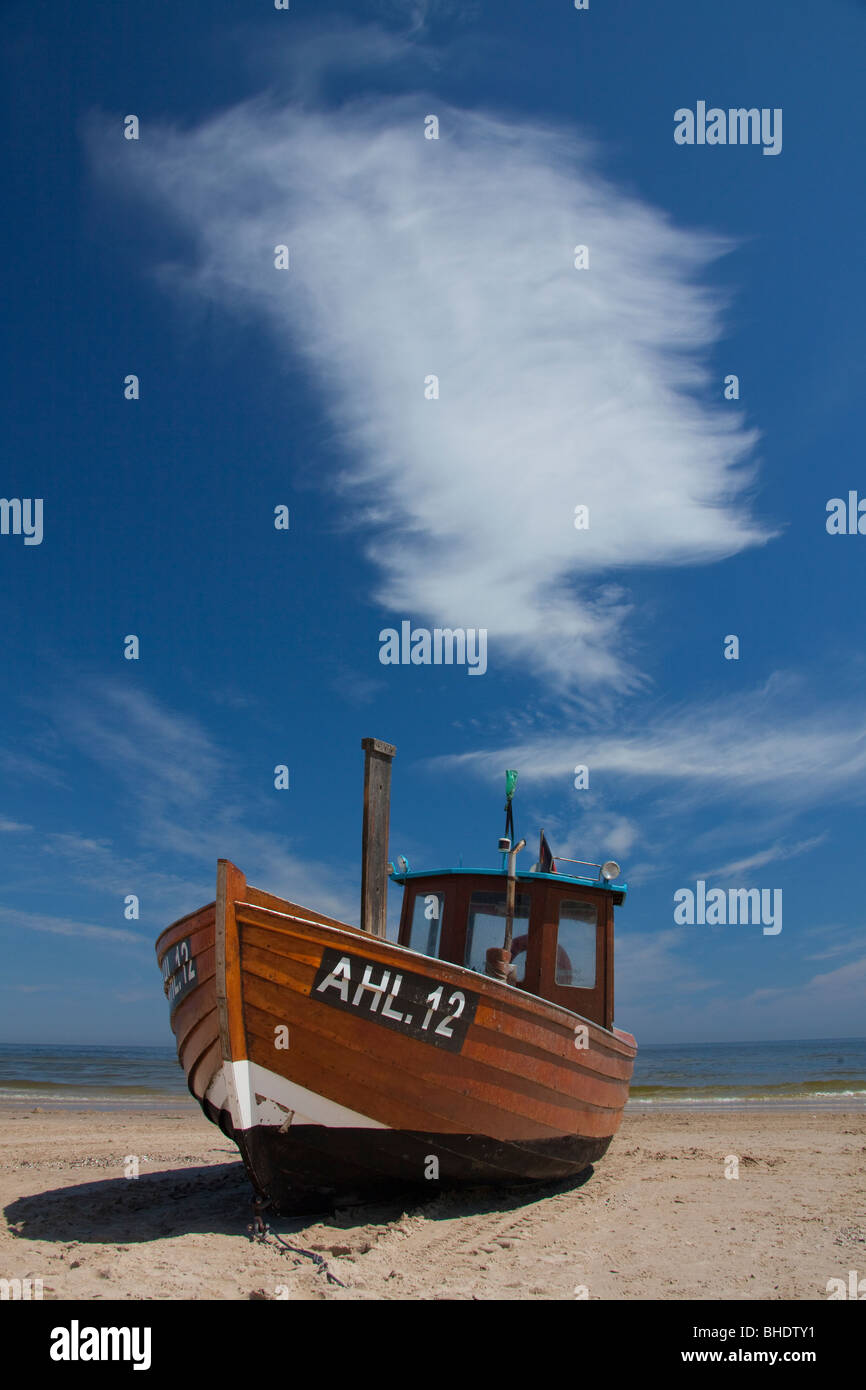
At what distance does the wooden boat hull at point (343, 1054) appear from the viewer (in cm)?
552

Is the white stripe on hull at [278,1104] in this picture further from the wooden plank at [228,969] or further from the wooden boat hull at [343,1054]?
the wooden plank at [228,969]

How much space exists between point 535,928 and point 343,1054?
2892 millimetres

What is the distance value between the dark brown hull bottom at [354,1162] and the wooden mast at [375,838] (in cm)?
162

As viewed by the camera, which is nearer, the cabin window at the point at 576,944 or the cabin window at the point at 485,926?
the cabin window at the point at 485,926

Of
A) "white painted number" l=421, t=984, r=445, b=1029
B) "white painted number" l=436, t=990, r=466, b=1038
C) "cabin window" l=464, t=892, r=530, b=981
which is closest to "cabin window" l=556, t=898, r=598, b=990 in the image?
"cabin window" l=464, t=892, r=530, b=981

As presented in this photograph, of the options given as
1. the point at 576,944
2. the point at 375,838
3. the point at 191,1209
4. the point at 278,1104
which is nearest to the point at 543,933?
the point at 576,944

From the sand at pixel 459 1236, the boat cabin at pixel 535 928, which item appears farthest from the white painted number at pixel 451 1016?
the boat cabin at pixel 535 928

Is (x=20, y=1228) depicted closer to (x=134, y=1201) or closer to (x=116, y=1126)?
(x=134, y=1201)

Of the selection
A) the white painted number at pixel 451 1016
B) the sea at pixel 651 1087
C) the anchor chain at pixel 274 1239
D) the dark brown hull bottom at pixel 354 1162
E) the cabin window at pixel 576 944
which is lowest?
the sea at pixel 651 1087

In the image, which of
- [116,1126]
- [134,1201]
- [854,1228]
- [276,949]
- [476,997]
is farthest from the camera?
[116,1126]

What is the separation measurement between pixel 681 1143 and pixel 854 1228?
6240mm

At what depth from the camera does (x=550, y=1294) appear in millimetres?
4578
